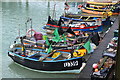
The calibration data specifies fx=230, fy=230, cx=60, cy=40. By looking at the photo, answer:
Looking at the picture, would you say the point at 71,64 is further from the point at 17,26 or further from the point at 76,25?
the point at 17,26

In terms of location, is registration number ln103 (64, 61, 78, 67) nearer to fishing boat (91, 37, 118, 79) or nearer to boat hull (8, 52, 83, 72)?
boat hull (8, 52, 83, 72)

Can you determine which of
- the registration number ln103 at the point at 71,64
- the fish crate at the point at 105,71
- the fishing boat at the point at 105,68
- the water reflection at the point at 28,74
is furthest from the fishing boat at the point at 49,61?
the fish crate at the point at 105,71

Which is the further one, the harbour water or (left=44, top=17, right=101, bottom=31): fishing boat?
(left=44, top=17, right=101, bottom=31): fishing boat

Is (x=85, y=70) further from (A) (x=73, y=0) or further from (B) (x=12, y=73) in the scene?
(A) (x=73, y=0)

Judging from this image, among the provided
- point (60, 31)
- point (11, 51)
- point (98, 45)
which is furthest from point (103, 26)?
point (11, 51)

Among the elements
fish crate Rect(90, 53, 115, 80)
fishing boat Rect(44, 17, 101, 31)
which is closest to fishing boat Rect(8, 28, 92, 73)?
fish crate Rect(90, 53, 115, 80)

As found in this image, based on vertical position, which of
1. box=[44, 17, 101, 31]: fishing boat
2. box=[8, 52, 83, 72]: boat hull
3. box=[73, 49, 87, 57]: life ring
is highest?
box=[44, 17, 101, 31]: fishing boat

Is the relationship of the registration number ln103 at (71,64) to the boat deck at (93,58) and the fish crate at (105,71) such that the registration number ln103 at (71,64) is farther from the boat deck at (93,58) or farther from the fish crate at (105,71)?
the fish crate at (105,71)

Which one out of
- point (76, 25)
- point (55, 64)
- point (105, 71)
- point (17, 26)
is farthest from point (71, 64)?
point (17, 26)

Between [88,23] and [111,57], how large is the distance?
56.4ft

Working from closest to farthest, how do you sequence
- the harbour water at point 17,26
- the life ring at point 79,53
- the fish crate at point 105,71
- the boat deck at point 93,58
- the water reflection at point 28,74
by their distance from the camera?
1. the fish crate at point 105,71
2. the boat deck at point 93,58
3. the water reflection at point 28,74
4. the harbour water at point 17,26
5. the life ring at point 79,53

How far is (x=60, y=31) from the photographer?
86.3 feet

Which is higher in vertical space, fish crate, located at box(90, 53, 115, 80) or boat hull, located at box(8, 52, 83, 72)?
fish crate, located at box(90, 53, 115, 80)

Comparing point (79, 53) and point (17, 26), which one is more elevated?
point (17, 26)
